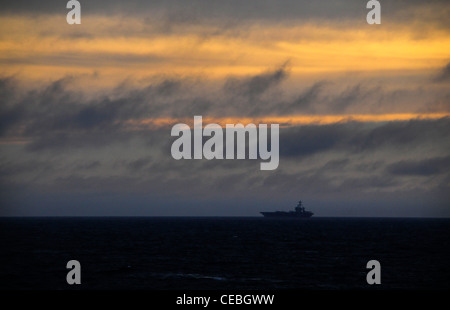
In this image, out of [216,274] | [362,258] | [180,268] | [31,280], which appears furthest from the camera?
[362,258]

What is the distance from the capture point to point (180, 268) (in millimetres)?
68000

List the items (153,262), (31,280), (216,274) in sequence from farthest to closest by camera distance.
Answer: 1. (153,262)
2. (216,274)
3. (31,280)

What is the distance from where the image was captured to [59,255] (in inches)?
3356

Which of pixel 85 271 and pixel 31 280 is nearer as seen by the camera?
pixel 31 280

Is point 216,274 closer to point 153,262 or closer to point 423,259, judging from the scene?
point 153,262

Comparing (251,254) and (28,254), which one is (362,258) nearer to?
(251,254)
